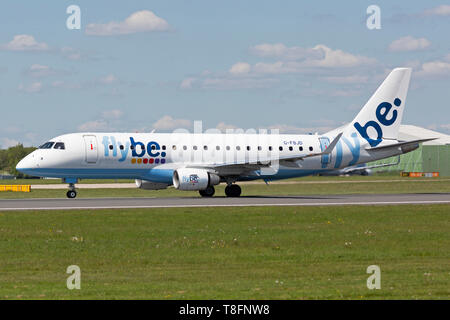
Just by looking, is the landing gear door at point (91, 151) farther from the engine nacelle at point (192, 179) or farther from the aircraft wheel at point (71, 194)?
the engine nacelle at point (192, 179)

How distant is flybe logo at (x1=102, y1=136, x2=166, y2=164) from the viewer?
49.8m

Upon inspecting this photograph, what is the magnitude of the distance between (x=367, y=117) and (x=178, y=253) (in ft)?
121

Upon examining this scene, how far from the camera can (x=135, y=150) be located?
5016cm

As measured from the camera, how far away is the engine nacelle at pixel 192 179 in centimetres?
4878

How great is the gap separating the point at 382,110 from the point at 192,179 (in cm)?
1758

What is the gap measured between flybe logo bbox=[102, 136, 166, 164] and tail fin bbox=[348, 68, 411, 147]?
51.8ft

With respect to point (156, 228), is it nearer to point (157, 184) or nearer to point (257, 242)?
point (257, 242)

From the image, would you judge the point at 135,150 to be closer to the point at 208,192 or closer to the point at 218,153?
the point at 208,192

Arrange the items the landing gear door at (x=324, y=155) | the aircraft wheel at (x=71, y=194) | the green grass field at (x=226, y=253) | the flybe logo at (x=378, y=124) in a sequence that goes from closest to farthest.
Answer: the green grass field at (x=226, y=253)
the aircraft wheel at (x=71, y=194)
the landing gear door at (x=324, y=155)
the flybe logo at (x=378, y=124)

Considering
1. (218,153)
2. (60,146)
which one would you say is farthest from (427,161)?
(60,146)

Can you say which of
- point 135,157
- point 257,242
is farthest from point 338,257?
point 135,157

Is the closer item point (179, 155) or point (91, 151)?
point (91, 151)

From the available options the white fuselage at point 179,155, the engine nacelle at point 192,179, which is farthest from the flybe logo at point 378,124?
the engine nacelle at point 192,179

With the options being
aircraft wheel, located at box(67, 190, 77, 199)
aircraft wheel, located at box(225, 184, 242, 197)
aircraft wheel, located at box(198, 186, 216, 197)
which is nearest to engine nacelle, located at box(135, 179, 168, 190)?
aircraft wheel, located at box(198, 186, 216, 197)
